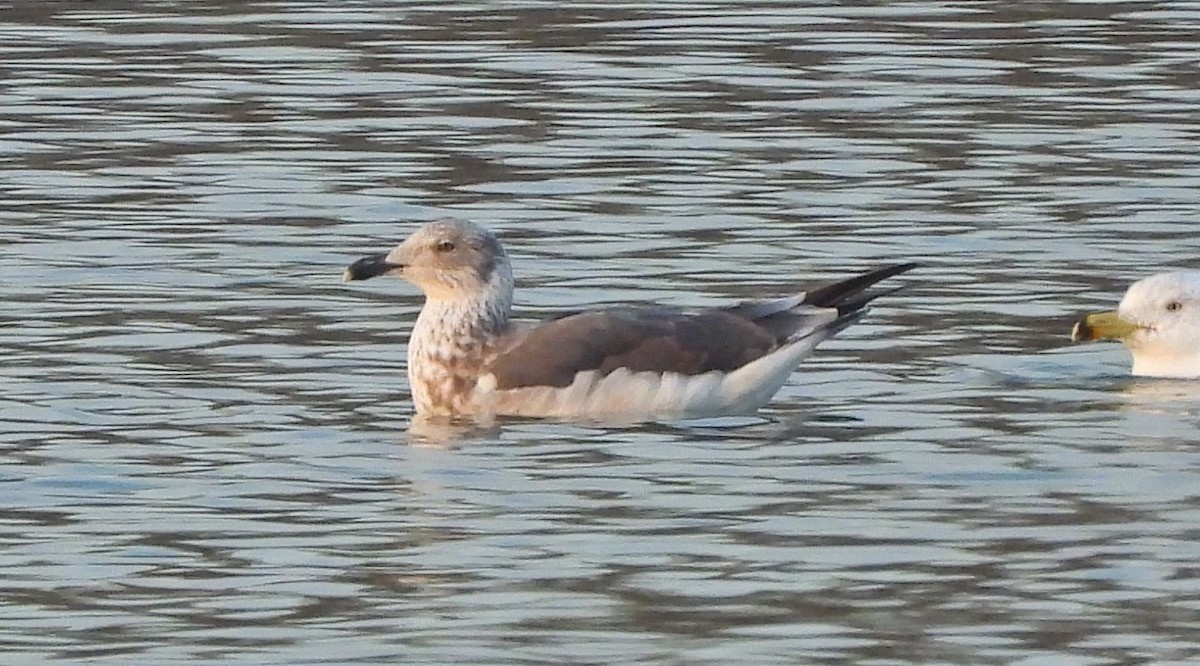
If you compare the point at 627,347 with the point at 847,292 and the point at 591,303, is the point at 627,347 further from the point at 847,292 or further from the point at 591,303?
the point at 591,303

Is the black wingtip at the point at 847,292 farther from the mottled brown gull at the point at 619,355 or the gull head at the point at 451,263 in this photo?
the gull head at the point at 451,263

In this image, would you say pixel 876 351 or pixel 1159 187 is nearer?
pixel 876 351

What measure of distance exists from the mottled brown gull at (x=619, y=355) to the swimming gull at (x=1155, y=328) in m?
1.30

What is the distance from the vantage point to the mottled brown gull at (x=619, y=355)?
584 inches

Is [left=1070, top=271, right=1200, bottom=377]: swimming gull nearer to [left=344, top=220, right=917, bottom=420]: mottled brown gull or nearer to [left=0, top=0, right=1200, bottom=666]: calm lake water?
[left=0, top=0, right=1200, bottom=666]: calm lake water

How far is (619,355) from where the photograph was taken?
48.7 feet

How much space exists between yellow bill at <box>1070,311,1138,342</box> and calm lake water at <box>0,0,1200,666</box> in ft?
0.67

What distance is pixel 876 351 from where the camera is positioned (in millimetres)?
16203

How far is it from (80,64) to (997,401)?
11723 mm

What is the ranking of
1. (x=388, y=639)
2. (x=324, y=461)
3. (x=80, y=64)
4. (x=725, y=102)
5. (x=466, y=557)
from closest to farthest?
1. (x=388, y=639)
2. (x=466, y=557)
3. (x=324, y=461)
4. (x=725, y=102)
5. (x=80, y=64)

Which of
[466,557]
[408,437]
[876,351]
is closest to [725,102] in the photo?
[876,351]

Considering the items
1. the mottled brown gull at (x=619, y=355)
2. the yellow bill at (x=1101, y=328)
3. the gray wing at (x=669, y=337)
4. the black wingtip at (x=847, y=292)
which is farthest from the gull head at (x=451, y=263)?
the yellow bill at (x=1101, y=328)

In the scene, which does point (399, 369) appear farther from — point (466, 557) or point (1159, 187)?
point (1159, 187)

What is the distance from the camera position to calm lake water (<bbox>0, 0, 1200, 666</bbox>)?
1107 cm
